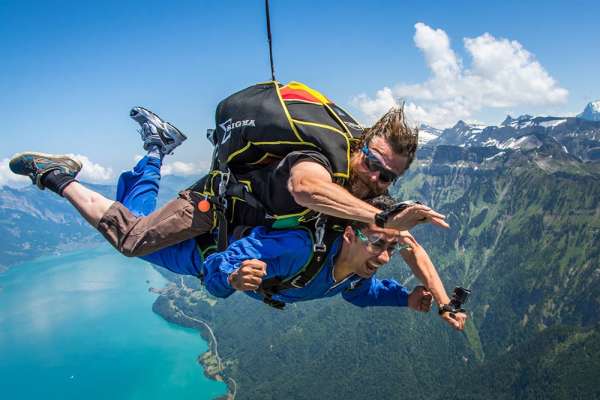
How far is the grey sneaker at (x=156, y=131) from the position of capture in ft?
17.9

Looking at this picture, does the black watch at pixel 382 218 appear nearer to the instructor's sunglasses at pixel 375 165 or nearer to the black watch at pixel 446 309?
the instructor's sunglasses at pixel 375 165

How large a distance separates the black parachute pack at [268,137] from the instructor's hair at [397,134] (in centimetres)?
15

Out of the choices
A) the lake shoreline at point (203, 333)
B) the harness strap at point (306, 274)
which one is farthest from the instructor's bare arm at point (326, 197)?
the lake shoreline at point (203, 333)

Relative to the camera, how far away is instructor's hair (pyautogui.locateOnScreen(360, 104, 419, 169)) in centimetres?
324

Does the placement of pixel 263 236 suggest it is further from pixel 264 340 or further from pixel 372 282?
pixel 264 340

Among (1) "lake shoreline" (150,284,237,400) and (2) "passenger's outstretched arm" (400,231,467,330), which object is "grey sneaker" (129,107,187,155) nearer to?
(2) "passenger's outstretched arm" (400,231,467,330)

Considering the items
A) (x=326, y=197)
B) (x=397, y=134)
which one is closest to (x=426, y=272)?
(x=397, y=134)

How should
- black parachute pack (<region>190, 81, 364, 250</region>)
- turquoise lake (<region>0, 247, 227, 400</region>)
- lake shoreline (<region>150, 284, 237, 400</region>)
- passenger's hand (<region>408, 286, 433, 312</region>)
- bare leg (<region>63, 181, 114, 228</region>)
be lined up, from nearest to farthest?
black parachute pack (<region>190, 81, 364, 250</region>) < passenger's hand (<region>408, 286, 433, 312</region>) < bare leg (<region>63, 181, 114, 228</region>) < turquoise lake (<region>0, 247, 227, 400</region>) < lake shoreline (<region>150, 284, 237, 400</region>)

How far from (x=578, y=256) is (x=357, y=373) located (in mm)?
65302

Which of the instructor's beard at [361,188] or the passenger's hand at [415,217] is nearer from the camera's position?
the passenger's hand at [415,217]

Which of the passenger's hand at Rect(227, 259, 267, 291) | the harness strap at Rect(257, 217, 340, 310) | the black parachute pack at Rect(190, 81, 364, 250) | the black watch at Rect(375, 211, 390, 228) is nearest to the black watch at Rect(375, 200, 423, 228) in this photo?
the black watch at Rect(375, 211, 390, 228)

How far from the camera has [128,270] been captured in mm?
188125

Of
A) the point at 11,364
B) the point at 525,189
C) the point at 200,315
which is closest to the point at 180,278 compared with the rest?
the point at 200,315

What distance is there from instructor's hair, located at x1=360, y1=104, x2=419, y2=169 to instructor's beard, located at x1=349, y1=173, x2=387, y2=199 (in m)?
0.27
